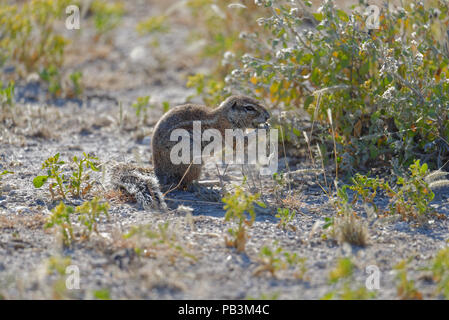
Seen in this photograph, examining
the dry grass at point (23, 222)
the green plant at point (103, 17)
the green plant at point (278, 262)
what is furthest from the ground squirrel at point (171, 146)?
the green plant at point (103, 17)

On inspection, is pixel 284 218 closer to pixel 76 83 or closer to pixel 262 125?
pixel 262 125

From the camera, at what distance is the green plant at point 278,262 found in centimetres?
362

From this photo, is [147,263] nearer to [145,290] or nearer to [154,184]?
[145,290]

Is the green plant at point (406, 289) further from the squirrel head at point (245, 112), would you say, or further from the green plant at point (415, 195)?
the squirrel head at point (245, 112)

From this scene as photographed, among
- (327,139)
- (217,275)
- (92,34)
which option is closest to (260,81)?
(327,139)

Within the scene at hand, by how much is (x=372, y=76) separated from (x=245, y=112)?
121 centimetres

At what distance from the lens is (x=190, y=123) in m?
5.24

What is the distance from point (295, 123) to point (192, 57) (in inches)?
175

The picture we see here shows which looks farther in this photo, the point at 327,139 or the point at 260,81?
the point at 260,81

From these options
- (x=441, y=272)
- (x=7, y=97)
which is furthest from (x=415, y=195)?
(x=7, y=97)

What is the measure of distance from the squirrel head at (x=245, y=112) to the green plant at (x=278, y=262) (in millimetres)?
1979

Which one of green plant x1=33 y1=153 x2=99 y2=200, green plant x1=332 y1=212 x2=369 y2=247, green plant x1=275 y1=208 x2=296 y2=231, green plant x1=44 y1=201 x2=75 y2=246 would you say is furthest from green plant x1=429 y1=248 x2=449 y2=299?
green plant x1=33 y1=153 x2=99 y2=200

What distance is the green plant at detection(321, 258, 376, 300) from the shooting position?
326cm

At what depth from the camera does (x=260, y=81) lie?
6.04 m
